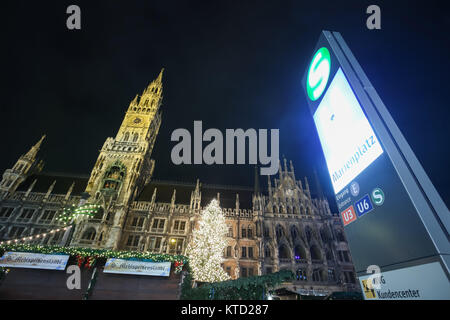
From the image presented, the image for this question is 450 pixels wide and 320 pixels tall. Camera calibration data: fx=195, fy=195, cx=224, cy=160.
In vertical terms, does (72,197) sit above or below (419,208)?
above

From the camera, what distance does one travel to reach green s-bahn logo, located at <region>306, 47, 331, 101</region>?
20.7ft

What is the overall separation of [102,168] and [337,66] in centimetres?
4039

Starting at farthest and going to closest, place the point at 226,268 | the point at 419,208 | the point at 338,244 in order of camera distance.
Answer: the point at 338,244
the point at 226,268
the point at 419,208

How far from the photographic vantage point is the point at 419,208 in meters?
3.11

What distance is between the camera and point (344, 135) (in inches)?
207

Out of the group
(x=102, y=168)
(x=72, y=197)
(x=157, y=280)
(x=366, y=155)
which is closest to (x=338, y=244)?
(x=157, y=280)

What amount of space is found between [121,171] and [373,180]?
128 feet

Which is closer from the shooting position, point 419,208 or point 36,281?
point 419,208

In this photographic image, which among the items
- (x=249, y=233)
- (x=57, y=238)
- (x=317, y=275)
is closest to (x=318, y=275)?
(x=317, y=275)

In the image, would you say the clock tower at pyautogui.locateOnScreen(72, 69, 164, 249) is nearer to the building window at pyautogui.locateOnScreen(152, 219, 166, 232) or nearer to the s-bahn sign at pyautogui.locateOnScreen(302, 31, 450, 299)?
the building window at pyautogui.locateOnScreen(152, 219, 166, 232)

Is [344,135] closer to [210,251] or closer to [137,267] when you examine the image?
[137,267]

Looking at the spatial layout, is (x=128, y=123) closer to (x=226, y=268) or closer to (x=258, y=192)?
(x=258, y=192)

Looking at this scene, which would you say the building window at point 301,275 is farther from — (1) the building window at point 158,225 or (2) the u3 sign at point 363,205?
(2) the u3 sign at point 363,205

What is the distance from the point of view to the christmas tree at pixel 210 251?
69.9 ft
